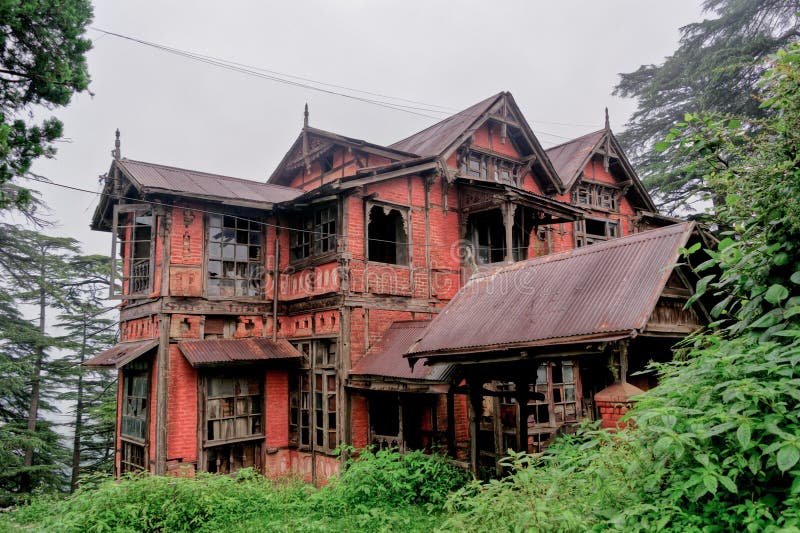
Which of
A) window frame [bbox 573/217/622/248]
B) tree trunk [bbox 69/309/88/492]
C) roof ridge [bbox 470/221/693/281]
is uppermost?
window frame [bbox 573/217/622/248]

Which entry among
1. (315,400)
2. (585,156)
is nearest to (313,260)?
(315,400)

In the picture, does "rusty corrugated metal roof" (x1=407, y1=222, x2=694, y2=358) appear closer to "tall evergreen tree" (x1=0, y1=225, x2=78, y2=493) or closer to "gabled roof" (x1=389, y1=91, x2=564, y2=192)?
"gabled roof" (x1=389, y1=91, x2=564, y2=192)

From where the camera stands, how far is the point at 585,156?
62.8ft

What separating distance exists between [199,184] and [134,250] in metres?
2.80

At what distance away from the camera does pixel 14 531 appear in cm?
911

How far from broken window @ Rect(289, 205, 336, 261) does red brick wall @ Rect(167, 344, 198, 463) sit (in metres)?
4.14

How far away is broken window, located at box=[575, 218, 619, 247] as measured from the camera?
18859mm

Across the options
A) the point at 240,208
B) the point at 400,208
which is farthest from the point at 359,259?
the point at 240,208

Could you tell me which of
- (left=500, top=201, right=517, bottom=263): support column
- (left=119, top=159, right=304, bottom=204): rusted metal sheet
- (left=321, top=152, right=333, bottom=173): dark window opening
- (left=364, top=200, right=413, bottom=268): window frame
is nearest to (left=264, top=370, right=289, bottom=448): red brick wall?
(left=364, top=200, right=413, bottom=268): window frame

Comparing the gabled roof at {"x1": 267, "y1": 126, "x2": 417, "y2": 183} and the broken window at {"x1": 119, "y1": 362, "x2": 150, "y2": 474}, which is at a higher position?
the gabled roof at {"x1": 267, "y1": 126, "x2": 417, "y2": 183}

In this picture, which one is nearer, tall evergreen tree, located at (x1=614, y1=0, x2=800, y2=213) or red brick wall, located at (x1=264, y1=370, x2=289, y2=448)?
red brick wall, located at (x1=264, y1=370, x2=289, y2=448)

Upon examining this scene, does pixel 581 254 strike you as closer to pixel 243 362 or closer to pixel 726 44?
pixel 243 362

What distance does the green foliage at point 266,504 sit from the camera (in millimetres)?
8398

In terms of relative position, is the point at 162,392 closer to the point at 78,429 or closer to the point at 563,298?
the point at 563,298
